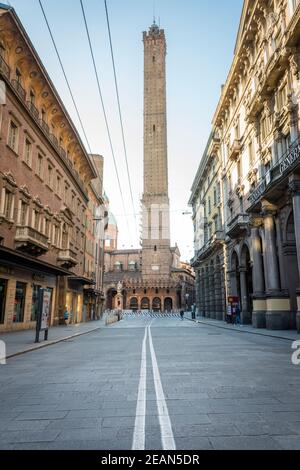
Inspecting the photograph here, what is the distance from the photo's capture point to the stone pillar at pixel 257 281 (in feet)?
80.5

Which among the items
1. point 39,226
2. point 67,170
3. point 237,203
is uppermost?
point 67,170

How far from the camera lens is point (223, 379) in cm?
730

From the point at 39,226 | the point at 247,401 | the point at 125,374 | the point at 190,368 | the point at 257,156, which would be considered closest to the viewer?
the point at 247,401

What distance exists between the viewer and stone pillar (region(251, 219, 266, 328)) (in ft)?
80.5

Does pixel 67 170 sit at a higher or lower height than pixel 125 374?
higher

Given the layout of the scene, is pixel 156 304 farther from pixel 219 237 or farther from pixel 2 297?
pixel 2 297

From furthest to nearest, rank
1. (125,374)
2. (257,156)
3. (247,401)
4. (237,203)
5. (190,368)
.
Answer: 1. (237,203)
2. (257,156)
3. (190,368)
4. (125,374)
5. (247,401)

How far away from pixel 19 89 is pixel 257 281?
20067 mm

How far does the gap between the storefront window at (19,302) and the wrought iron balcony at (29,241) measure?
7.22 ft

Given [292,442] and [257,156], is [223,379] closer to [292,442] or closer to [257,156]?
[292,442]

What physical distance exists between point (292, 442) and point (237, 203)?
99.7 feet
